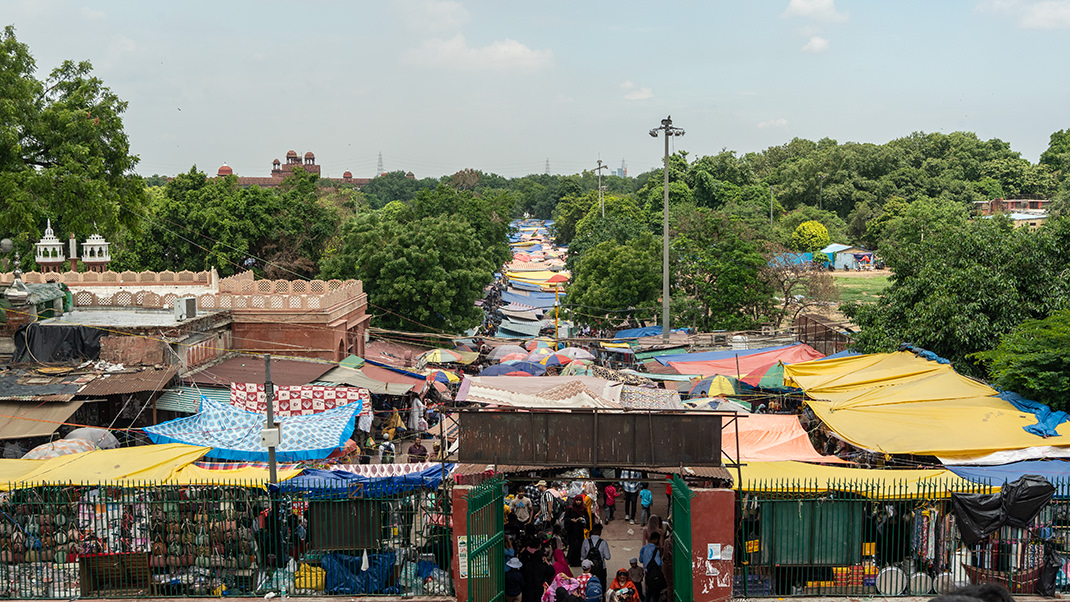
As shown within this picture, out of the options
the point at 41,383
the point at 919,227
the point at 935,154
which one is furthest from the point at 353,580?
→ the point at 935,154

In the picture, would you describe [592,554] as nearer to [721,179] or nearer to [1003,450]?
[1003,450]

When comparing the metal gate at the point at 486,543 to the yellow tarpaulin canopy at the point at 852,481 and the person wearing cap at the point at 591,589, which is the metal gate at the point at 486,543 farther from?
the yellow tarpaulin canopy at the point at 852,481

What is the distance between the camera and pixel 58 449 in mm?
12883

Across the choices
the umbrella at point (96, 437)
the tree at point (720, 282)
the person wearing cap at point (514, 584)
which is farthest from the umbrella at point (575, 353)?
the person wearing cap at point (514, 584)

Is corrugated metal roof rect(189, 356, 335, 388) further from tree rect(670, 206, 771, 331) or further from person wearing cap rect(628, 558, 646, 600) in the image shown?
tree rect(670, 206, 771, 331)

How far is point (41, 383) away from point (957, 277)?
18439 mm

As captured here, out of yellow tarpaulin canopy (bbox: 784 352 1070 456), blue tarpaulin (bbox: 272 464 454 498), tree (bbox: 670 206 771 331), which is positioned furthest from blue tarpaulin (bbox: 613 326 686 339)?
blue tarpaulin (bbox: 272 464 454 498)

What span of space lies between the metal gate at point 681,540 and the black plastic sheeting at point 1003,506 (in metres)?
2.81

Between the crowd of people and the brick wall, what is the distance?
8.82m

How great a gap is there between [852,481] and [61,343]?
16.2 meters

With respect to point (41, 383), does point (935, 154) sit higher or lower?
higher

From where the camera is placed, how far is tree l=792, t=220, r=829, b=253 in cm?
6588

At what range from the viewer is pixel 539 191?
168375 millimetres

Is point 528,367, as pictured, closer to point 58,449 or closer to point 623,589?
point 58,449
